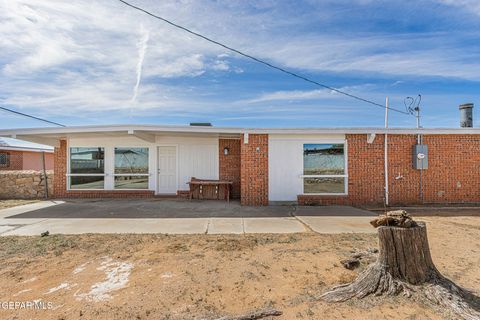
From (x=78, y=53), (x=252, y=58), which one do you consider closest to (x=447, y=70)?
(x=252, y=58)

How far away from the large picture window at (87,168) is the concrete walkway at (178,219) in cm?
230

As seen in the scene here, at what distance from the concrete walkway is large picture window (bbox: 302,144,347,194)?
0.94 m

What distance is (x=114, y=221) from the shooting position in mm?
6645

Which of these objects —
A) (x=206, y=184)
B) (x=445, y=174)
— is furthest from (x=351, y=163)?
(x=206, y=184)

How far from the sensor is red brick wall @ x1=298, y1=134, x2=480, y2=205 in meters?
9.17

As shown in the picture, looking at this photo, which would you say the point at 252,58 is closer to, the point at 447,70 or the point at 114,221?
the point at 114,221

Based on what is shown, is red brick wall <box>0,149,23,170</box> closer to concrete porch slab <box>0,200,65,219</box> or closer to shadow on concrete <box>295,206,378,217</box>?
concrete porch slab <box>0,200,65,219</box>

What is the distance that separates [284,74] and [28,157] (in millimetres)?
20448

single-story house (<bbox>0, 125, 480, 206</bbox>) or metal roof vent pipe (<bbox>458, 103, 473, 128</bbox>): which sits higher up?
metal roof vent pipe (<bbox>458, 103, 473, 128</bbox>)

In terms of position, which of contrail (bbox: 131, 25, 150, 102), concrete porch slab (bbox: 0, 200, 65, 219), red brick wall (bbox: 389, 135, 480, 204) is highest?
contrail (bbox: 131, 25, 150, 102)

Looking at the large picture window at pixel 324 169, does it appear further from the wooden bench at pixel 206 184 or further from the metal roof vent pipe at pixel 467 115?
the metal roof vent pipe at pixel 467 115

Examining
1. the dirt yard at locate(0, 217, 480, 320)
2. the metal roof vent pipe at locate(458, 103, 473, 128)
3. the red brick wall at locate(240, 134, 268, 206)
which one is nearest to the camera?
the dirt yard at locate(0, 217, 480, 320)

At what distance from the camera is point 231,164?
36.0 ft

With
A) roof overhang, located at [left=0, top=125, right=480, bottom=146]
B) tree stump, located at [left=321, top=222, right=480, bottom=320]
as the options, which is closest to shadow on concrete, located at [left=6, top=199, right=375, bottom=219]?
roof overhang, located at [left=0, top=125, right=480, bottom=146]
